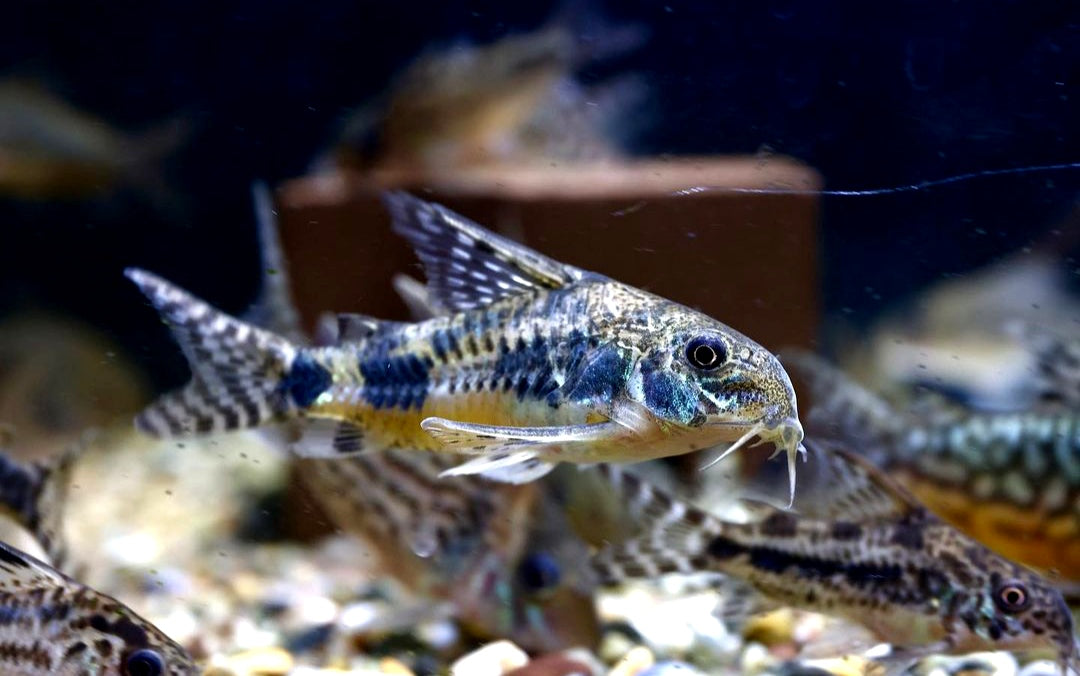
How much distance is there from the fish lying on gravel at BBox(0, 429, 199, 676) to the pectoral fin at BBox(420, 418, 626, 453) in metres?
1.24

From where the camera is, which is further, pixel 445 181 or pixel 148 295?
pixel 445 181

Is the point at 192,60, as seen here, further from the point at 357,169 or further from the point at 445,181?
the point at 445,181

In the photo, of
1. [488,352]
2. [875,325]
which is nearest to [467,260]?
[488,352]

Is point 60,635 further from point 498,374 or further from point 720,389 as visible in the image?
point 720,389

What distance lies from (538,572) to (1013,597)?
1.80 m

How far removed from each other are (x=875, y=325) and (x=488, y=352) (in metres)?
3.00

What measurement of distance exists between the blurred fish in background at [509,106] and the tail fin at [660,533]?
1.86 m

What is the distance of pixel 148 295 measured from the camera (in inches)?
118

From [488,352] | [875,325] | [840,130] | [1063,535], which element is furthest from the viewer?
[875,325]

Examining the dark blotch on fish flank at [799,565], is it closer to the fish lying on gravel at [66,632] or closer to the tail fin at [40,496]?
the fish lying on gravel at [66,632]

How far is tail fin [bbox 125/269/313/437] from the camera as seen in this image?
285 centimetres

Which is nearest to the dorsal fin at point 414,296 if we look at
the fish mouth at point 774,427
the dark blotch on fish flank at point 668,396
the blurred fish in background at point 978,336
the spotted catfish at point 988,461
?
the dark blotch on fish flank at point 668,396

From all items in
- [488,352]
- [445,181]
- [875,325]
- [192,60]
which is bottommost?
[875,325]

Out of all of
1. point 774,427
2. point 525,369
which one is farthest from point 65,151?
point 774,427
